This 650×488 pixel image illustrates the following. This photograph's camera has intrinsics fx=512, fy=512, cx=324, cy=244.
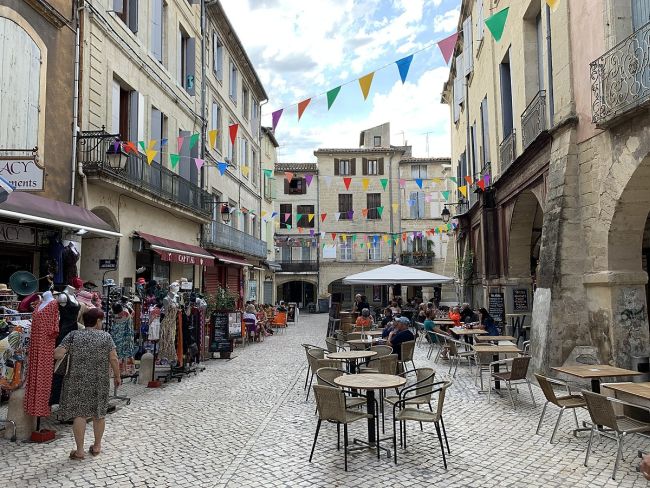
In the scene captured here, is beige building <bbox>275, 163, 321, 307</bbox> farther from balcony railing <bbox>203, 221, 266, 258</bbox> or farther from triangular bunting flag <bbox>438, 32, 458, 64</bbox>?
triangular bunting flag <bbox>438, 32, 458, 64</bbox>

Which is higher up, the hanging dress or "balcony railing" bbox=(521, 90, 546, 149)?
"balcony railing" bbox=(521, 90, 546, 149)

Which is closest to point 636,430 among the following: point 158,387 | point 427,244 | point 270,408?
point 270,408

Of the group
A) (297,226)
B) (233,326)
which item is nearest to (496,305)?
(233,326)

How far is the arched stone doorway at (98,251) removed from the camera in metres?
11.5

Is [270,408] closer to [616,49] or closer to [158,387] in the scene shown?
[158,387]

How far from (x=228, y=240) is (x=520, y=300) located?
11583 mm

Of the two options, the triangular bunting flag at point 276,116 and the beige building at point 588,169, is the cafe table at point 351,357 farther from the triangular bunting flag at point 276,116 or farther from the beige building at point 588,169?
the triangular bunting flag at point 276,116

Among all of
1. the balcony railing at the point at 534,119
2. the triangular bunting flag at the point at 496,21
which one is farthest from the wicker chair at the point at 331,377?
the balcony railing at the point at 534,119

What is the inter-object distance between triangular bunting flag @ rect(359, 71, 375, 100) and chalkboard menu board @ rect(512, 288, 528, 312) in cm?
694

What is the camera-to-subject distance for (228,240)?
67.3 feet

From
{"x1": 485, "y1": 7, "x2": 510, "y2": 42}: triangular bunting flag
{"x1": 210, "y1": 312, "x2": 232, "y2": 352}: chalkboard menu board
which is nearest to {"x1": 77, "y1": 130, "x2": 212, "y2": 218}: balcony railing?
{"x1": 210, "y1": 312, "x2": 232, "y2": 352}: chalkboard menu board

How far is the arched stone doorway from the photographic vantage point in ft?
37.6

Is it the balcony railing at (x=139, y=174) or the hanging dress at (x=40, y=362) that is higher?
the balcony railing at (x=139, y=174)

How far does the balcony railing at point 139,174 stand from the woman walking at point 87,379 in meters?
5.71
